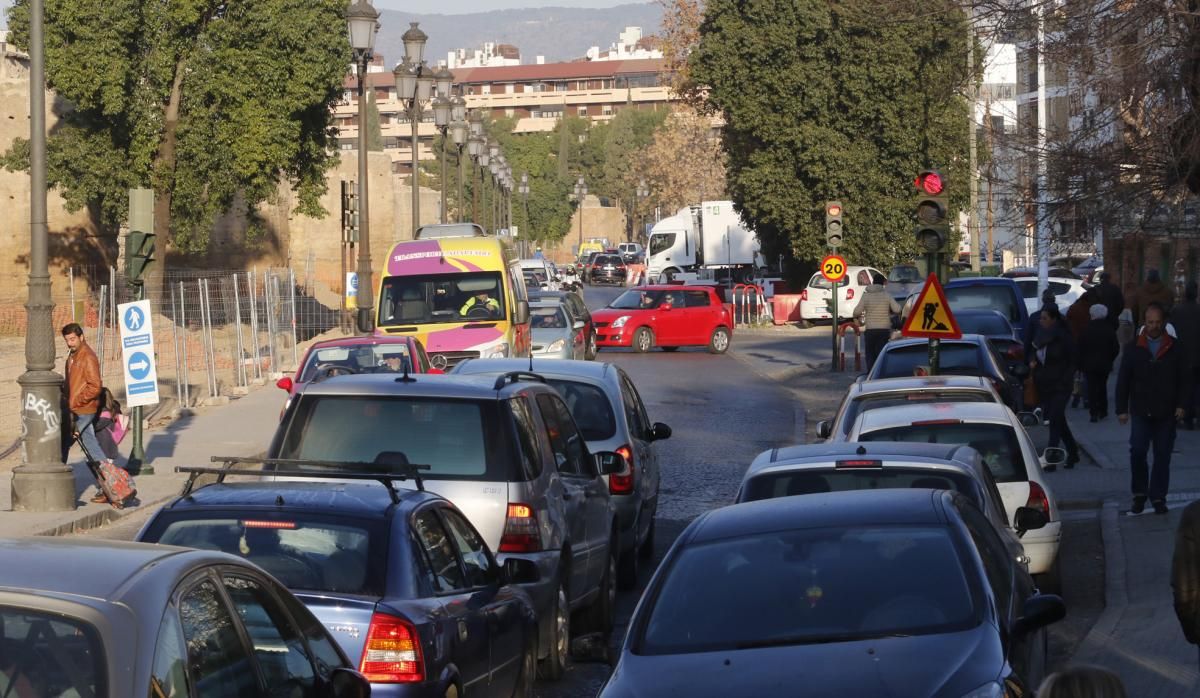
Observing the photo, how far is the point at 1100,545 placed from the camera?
14.0m

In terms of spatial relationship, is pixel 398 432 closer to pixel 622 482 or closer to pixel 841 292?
pixel 622 482

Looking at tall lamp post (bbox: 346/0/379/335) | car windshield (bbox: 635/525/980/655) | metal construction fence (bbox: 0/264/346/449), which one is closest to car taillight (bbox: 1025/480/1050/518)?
car windshield (bbox: 635/525/980/655)

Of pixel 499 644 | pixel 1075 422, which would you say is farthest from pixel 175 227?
pixel 499 644

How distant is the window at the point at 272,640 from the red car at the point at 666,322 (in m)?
35.6

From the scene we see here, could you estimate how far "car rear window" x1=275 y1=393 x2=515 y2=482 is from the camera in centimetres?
882

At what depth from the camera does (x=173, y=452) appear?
70.8 ft

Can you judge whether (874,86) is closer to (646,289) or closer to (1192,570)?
(646,289)

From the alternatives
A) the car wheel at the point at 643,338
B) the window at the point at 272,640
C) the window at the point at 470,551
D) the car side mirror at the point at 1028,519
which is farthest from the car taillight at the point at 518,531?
the car wheel at the point at 643,338

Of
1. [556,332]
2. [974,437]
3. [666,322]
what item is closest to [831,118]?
[666,322]

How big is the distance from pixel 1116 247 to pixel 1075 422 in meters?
18.3

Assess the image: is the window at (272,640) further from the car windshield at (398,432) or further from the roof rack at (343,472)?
the car windshield at (398,432)

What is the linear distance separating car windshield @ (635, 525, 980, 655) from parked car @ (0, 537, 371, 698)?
1.52 m

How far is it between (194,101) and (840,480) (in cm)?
3440

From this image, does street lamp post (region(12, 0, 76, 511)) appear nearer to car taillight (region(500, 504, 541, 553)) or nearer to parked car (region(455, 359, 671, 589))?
parked car (region(455, 359, 671, 589))
